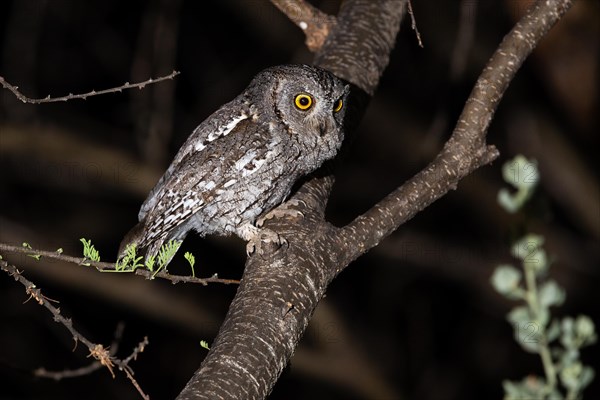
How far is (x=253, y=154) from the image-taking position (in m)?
3.02

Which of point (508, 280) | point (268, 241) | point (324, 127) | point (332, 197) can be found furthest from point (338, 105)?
point (332, 197)

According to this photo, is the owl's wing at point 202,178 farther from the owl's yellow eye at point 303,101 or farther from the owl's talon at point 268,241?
the owl's talon at point 268,241

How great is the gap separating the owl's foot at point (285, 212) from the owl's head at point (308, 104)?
244mm

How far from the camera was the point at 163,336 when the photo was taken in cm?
688

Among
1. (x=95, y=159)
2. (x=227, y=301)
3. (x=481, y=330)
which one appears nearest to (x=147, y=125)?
(x=95, y=159)

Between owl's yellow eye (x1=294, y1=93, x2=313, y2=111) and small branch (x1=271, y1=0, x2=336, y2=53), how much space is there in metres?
0.64

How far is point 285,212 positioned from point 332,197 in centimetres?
383

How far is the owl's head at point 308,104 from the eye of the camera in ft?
9.84

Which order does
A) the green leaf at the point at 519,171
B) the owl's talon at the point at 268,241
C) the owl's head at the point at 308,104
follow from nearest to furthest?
1. the green leaf at the point at 519,171
2. the owl's talon at the point at 268,241
3. the owl's head at the point at 308,104

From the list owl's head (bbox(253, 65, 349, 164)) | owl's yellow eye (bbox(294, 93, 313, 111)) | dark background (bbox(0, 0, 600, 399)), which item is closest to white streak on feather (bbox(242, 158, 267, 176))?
owl's head (bbox(253, 65, 349, 164))

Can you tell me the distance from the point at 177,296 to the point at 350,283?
2.28 meters

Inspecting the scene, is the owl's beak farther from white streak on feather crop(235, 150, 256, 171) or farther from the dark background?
the dark background

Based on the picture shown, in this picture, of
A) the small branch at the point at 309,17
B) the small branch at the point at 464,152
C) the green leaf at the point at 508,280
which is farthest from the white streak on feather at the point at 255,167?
the green leaf at the point at 508,280

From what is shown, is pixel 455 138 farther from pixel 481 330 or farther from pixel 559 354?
pixel 481 330
